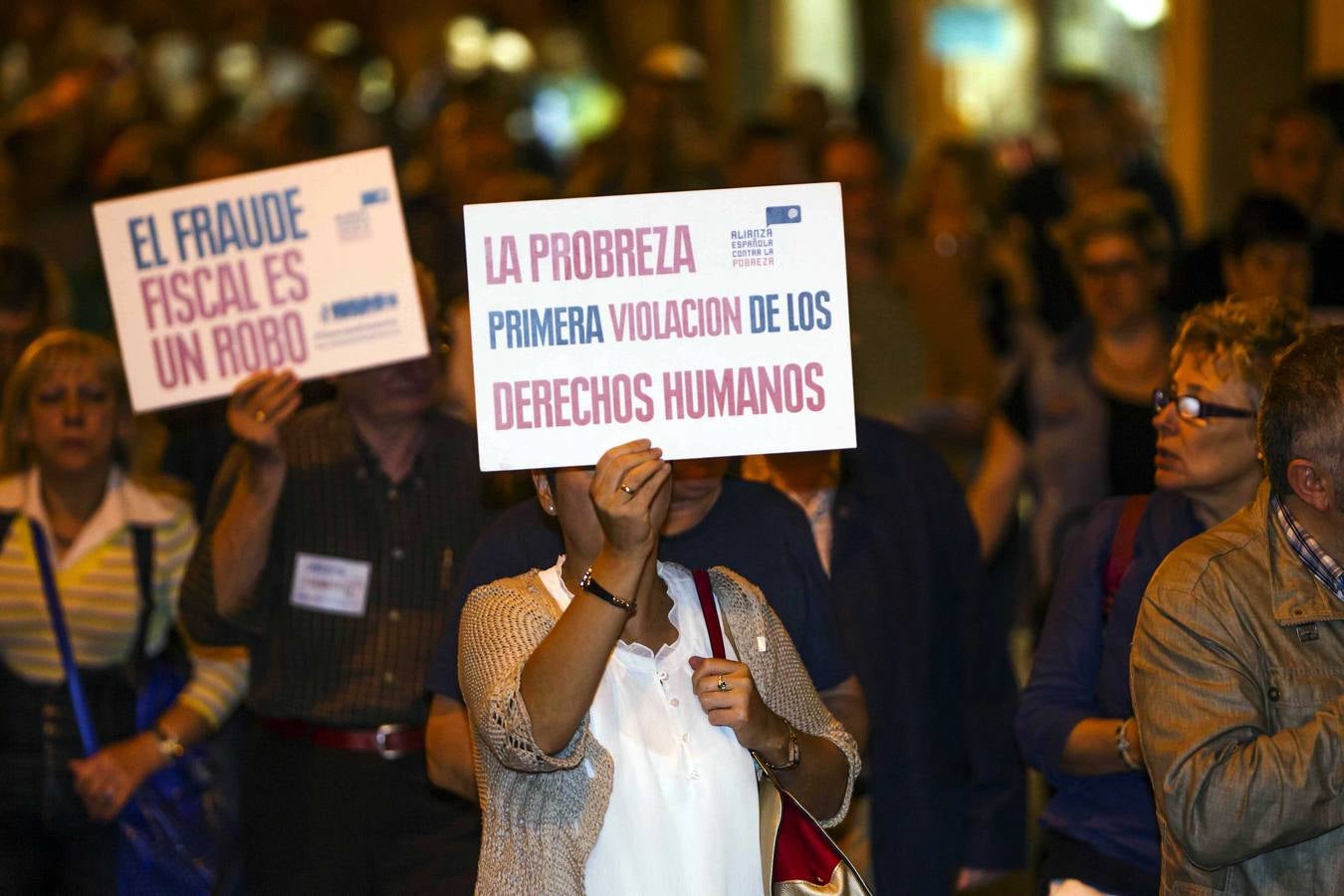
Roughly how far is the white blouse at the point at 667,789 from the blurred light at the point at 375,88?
1478 centimetres

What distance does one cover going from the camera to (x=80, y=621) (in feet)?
17.5

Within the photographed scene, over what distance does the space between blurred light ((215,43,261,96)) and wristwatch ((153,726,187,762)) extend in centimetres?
2457

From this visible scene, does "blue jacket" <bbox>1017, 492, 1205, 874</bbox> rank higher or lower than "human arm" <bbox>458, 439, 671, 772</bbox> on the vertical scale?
lower

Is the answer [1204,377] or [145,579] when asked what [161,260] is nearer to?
[145,579]

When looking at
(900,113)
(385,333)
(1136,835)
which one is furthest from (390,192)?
(900,113)

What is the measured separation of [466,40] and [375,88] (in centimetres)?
415

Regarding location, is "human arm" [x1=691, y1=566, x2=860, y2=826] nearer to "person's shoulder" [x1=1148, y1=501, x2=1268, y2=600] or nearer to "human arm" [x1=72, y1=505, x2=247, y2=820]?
"person's shoulder" [x1=1148, y1=501, x2=1268, y2=600]

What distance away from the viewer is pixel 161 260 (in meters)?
5.04

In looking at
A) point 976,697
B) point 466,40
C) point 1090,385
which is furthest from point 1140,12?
point 976,697

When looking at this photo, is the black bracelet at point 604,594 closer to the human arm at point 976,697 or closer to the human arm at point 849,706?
the human arm at point 849,706

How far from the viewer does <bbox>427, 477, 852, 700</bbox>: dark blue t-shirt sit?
13.0ft

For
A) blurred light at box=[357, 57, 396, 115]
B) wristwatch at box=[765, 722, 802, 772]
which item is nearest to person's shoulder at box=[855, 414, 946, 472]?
wristwatch at box=[765, 722, 802, 772]

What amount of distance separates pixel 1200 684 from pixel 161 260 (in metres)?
2.95

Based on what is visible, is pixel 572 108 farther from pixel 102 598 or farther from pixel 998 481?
pixel 102 598
